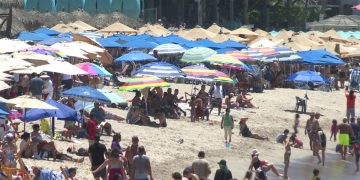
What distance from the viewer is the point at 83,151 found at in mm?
18172

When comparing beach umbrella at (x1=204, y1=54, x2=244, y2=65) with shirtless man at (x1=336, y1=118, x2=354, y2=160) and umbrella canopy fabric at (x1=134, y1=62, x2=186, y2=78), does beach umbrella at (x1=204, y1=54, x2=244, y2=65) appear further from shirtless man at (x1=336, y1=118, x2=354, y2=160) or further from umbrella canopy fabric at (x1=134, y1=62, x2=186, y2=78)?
shirtless man at (x1=336, y1=118, x2=354, y2=160)

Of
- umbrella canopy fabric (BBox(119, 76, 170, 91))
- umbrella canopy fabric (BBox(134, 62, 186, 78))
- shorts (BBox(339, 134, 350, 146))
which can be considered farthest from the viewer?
umbrella canopy fabric (BBox(134, 62, 186, 78))

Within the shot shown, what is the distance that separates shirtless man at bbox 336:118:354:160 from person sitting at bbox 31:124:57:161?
8.74 meters

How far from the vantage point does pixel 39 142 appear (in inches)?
662

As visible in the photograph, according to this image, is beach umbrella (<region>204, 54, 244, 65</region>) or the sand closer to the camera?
the sand

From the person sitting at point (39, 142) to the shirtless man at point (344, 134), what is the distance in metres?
8.74

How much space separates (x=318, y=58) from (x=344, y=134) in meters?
16.1

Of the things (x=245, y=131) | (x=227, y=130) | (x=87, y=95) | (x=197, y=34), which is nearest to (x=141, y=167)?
(x=87, y=95)

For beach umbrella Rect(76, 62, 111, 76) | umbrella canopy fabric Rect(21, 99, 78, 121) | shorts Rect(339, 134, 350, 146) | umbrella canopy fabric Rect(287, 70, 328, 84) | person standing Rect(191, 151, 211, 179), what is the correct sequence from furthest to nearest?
umbrella canopy fabric Rect(287, 70, 328, 84)
beach umbrella Rect(76, 62, 111, 76)
shorts Rect(339, 134, 350, 146)
umbrella canopy fabric Rect(21, 99, 78, 121)
person standing Rect(191, 151, 211, 179)

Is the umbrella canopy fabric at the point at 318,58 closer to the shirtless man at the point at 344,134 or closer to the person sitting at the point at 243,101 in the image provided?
the person sitting at the point at 243,101

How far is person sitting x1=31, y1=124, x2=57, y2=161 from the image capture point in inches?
656

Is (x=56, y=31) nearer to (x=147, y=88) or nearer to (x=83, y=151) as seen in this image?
(x=147, y=88)

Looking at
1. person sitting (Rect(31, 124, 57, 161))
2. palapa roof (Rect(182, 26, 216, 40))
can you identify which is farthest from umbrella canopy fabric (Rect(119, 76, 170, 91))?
palapa roof (Rect(182, 26, 216, 40))

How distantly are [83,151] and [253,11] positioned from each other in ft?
186
